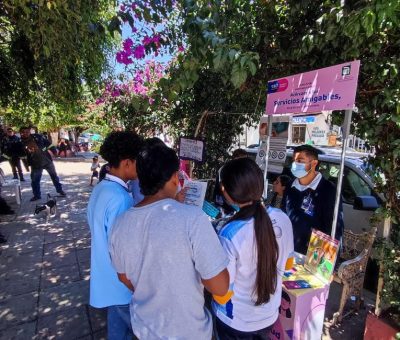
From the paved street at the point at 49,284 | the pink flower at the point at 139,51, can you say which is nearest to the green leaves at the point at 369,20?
the pink flower at the point at 139,51

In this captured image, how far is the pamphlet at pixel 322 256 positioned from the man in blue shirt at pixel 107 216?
1.41m

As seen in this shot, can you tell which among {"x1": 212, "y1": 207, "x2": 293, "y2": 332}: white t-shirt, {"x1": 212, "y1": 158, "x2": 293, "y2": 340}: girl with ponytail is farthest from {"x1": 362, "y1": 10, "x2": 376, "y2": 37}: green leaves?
{"x1": 212, "y1": 207, "x2": 293, "y2": 332}: white t-shirt

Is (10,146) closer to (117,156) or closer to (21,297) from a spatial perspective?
(21,297)

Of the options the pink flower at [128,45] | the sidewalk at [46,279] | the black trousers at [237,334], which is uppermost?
the pink flower at [128,45]

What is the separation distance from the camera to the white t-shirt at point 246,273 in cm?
143

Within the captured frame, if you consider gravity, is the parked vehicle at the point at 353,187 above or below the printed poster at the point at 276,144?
below

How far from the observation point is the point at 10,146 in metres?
9.52

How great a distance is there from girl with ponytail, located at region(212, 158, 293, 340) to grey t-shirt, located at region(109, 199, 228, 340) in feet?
0.59

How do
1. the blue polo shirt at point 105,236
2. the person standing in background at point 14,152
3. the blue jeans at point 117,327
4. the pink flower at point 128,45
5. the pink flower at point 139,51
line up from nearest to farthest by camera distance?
the blue polo shirt at point 105,236, the blue jeans at point 117,327, the pink flower at point 139,51, the pink flower at point 128,45, the person standing in background at point 14,152

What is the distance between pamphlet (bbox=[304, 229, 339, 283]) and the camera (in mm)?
2131

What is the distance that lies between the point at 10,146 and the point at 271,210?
33.8 ft

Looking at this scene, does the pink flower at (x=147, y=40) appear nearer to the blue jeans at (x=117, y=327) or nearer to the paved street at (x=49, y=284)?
the blue jeans at (x=117, y=327)

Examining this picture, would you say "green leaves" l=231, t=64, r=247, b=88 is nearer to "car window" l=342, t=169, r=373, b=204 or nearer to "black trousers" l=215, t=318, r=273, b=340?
"black trousers" l=215, t=318, r=273, b=340

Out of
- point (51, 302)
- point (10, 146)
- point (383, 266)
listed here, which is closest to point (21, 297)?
point (51, 302)
